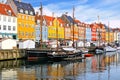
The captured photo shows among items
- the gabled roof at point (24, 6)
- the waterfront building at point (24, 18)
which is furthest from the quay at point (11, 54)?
the gabled roof at point (24, 6)

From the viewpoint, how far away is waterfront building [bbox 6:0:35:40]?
95250 mm

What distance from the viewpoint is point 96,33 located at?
165500 millimetres

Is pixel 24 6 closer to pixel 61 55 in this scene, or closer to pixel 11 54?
pixel 11 54

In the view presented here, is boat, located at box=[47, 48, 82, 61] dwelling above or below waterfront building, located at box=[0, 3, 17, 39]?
below

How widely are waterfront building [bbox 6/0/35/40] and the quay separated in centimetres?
2495

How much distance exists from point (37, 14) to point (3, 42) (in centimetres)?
4313

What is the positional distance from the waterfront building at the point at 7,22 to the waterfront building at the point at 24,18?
227 cm

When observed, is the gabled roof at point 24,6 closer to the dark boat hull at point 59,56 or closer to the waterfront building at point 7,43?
the waterfront building at point 7,43

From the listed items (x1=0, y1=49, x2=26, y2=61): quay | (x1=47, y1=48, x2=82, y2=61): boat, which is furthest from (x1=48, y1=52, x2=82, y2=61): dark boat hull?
(x1=0, y1=49, x2=26, y2=61): quay

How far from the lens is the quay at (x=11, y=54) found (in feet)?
211

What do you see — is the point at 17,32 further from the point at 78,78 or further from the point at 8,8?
the point at 78,78

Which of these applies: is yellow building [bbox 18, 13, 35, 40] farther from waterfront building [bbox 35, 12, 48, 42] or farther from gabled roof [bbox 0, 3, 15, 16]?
waterfront building [bbox 35, 12, 48, 42]

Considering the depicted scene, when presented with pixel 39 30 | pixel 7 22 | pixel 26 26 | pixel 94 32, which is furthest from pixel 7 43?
pixel 94 32

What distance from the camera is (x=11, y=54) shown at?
Result: 6756 centimetres
